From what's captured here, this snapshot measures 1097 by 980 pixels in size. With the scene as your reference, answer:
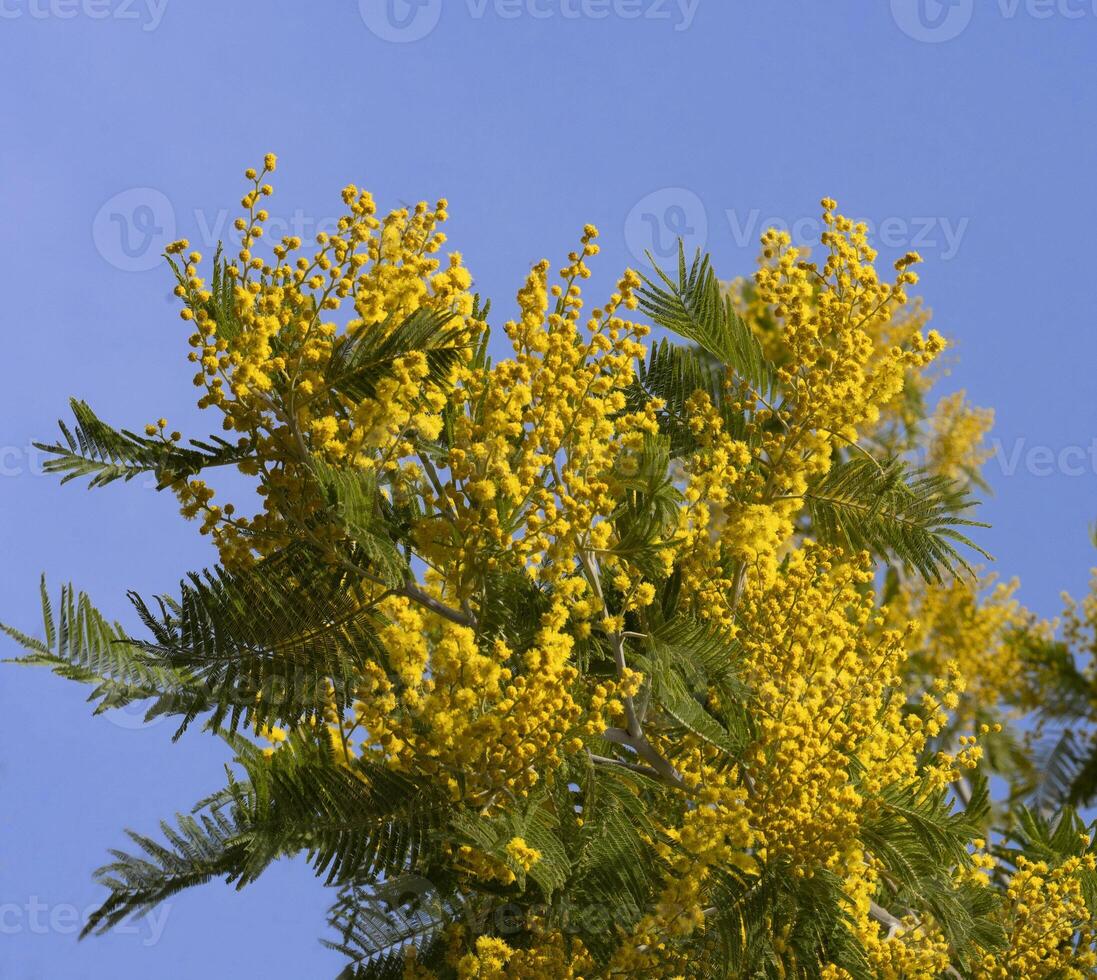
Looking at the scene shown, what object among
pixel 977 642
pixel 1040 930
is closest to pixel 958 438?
pixel 977 642

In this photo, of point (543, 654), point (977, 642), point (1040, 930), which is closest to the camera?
point (543, 654)

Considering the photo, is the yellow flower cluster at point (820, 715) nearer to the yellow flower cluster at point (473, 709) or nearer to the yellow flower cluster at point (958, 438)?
the yellow flower cluster at point (473, 709)

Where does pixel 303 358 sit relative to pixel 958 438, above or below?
below

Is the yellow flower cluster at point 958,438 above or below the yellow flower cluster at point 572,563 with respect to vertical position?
above

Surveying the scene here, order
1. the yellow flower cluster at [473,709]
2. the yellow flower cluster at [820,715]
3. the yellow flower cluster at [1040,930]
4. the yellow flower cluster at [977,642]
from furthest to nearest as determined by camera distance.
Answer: the yellow flower cluster at [977,642] < the yellow flower cluster at [1040,930] < the yellow flower cluster at [820,715] < the yellow flower cluster at [473,709]

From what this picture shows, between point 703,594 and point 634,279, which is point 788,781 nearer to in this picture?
point 703,594

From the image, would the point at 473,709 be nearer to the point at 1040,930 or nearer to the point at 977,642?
the point at 1040,930

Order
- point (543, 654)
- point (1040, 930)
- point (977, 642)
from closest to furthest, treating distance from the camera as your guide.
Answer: point (543, 654), point (1040, 930), point (977, 642)

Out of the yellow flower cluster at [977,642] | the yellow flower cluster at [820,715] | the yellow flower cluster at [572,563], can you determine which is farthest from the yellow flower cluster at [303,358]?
the yellow flower cluster at [977,642]

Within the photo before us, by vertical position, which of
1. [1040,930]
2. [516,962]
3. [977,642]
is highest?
[977,642]

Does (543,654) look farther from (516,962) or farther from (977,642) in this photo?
(977,642)

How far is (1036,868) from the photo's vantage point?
6.51m

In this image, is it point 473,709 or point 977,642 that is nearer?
point 473,709

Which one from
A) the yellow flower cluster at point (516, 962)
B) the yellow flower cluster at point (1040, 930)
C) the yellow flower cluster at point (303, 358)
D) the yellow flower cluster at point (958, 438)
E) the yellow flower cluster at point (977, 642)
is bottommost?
the yellow flower cluster at point (516, 962)
